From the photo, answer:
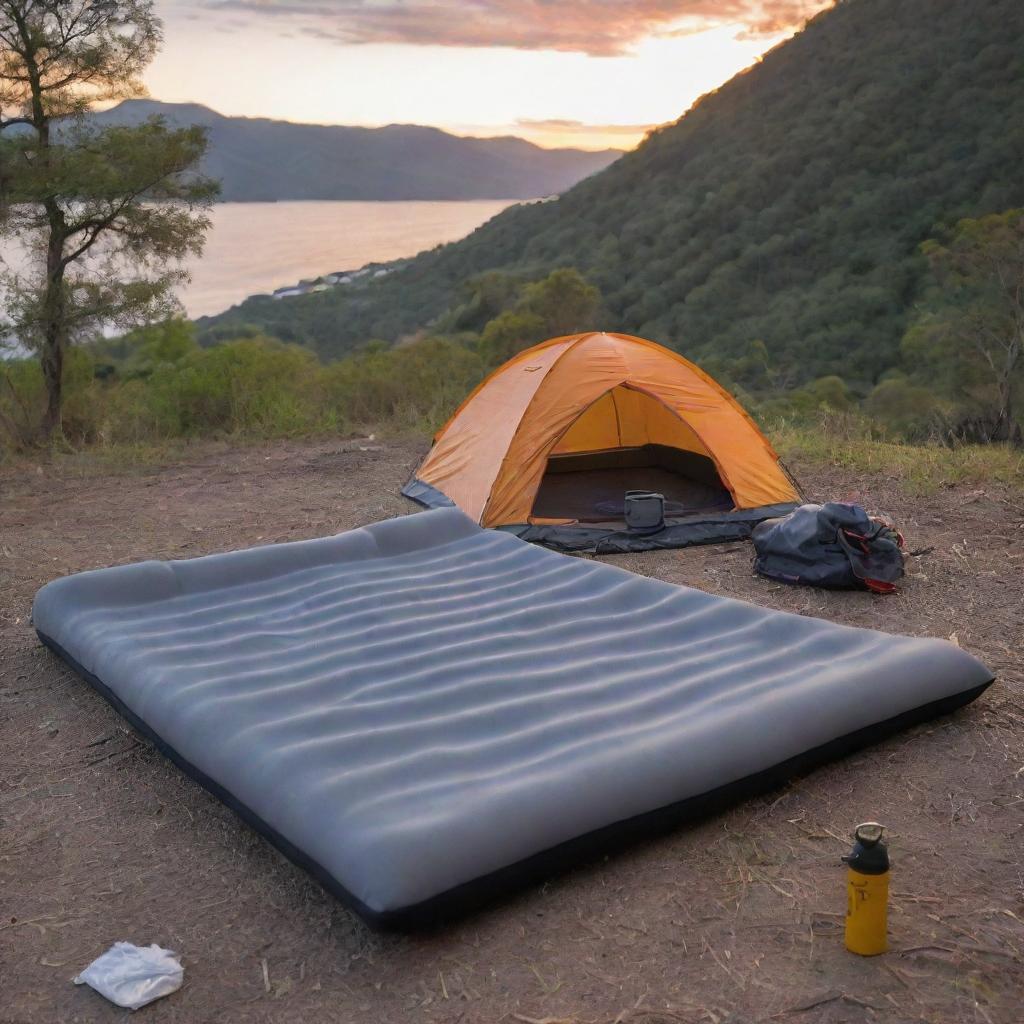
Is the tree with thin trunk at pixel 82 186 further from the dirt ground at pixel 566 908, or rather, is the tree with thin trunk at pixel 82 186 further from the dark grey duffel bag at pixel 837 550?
the dark grey duffel bag at pixel 837 550

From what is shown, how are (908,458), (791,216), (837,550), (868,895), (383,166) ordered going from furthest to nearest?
(383,166) < (791,216) < (908,458) < (837,550) < (868,895)

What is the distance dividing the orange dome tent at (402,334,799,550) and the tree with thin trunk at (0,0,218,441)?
10.0ft

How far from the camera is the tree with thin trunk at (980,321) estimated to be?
15445 millimetres

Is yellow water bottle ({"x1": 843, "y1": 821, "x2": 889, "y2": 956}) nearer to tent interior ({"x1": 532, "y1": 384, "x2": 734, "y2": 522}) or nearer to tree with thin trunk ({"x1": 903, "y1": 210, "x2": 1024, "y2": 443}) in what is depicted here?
tent interior ({"x1": 532, "y1": 384, "x2": 734, "y2": 522})

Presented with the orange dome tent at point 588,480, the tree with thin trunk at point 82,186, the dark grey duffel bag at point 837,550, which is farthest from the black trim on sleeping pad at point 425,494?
the tree with thin trunk at point 82,186

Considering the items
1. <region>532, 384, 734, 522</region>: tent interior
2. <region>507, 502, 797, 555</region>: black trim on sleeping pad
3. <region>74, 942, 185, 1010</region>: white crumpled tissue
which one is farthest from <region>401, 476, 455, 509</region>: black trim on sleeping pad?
<region>74, 942, 185, 1010</region>: white crumpled tissue

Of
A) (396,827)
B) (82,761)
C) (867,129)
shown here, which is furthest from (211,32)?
(867,129)

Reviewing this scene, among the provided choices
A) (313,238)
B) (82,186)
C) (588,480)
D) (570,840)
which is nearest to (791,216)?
(313,238)

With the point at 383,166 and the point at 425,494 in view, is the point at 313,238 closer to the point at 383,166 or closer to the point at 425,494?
the point at 383,166

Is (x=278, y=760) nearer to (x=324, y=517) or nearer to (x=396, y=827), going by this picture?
(x=396, y=827)

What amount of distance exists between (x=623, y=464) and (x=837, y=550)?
7.38 feet

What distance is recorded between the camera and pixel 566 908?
211 centimetres

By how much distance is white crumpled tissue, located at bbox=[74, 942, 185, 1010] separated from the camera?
6.12 feet

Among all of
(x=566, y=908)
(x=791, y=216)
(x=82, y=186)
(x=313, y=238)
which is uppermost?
(x=313, y=238)
